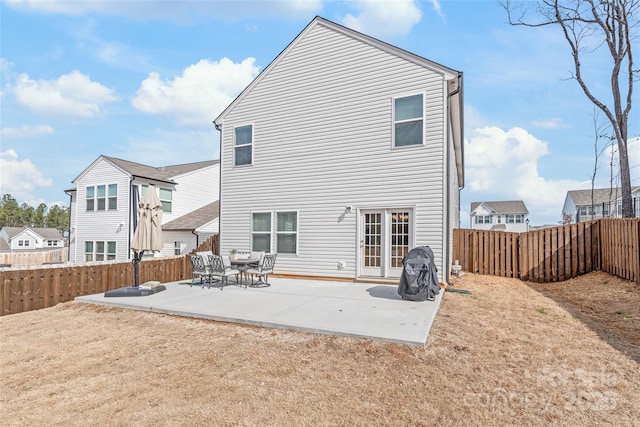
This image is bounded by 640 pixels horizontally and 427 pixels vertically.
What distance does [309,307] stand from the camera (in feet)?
20.3

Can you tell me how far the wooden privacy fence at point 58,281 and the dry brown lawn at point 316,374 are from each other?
1.59 metres

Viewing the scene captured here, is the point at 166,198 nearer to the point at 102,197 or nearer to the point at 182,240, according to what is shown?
the point at 182,240

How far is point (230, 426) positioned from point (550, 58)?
20678mm

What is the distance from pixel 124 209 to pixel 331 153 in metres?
13.4

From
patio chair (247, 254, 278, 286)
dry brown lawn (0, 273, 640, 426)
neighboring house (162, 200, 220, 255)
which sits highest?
neighboring house (162, 200, 220, 255)

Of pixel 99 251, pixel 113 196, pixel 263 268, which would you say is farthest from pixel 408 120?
pixel 99 251

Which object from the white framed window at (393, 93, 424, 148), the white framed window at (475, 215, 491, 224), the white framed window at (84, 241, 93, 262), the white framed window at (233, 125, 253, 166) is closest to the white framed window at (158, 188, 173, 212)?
the white framed window at (84, 241, 93, 262)

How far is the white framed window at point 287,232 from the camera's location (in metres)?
10.3

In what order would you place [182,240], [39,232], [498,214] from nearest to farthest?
[182,240], [498,214], [39,232]

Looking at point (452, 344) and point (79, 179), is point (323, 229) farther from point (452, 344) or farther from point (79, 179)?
point (79, 179)

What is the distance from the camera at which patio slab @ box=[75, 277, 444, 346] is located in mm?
4809

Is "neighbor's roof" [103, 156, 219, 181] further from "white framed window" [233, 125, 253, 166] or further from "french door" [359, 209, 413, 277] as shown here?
"french door" [359, 209, 413, 277]

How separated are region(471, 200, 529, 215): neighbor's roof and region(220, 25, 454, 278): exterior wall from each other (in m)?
43.0

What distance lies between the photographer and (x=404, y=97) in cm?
903
